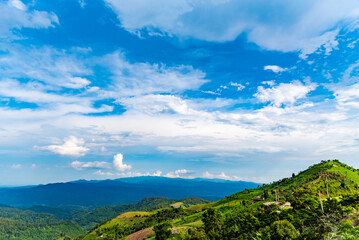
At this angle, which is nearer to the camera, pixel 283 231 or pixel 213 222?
pixel 283 231

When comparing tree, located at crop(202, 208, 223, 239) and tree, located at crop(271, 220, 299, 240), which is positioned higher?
tree, located at crop(271, 220, 299, 240)

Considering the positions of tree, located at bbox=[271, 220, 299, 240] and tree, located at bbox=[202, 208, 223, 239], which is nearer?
tree, located at bbox=[271, 220, 299, 240]

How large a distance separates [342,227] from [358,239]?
17023mm

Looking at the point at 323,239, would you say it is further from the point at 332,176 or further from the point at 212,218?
the point at 332,176

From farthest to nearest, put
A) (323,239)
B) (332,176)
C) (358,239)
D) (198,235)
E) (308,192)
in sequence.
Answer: (332,176)
(308,192)
(198,235)
(323,239)
(358,239)

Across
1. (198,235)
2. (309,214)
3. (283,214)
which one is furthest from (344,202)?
(198,235)

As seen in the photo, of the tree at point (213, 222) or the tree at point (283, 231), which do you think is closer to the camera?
the tree at point (283, 231)

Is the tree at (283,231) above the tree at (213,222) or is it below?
above

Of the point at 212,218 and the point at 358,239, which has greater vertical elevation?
the point at 358,239

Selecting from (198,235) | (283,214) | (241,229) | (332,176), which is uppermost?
(332,176)

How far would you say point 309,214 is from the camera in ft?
231

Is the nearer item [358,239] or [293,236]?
[358,239]

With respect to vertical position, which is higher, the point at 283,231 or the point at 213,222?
the point at 283,231

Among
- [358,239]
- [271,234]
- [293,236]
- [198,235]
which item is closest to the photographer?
[358,239]
